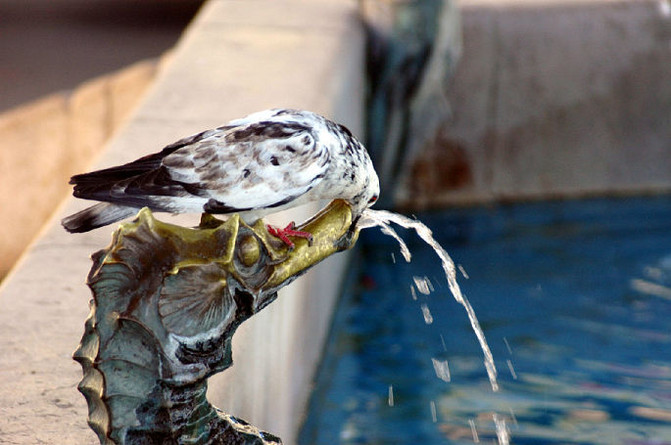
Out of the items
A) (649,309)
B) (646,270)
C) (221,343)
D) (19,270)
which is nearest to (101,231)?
(19,270)

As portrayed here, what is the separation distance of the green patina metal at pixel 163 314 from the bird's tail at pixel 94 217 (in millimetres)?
227

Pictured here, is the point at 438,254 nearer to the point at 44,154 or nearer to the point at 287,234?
the point at 287,234

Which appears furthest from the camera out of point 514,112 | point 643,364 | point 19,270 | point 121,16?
point 121,16

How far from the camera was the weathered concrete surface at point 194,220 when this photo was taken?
1.95 metres

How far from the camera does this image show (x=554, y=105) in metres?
5.50

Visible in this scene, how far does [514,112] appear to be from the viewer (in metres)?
5.50

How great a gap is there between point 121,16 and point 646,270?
20.3 ft

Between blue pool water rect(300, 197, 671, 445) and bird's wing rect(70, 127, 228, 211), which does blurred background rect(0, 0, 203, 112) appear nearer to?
blue pool water rect(300, 197, 671, 445)

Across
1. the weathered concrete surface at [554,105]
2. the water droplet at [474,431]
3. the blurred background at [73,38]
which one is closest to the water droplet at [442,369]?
the water droplet at [474,431]

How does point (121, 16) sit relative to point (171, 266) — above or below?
below

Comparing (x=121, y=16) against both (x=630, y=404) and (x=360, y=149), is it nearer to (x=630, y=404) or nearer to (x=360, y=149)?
(x=630, y=404)

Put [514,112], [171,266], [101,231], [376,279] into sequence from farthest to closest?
[514,112] < [376,279] < [101,231] < [171,266]

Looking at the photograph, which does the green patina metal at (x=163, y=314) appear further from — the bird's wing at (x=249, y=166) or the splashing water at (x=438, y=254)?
the splashing water at (x=438, y=254)

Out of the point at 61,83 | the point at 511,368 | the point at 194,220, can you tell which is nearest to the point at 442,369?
the point at 511,368
